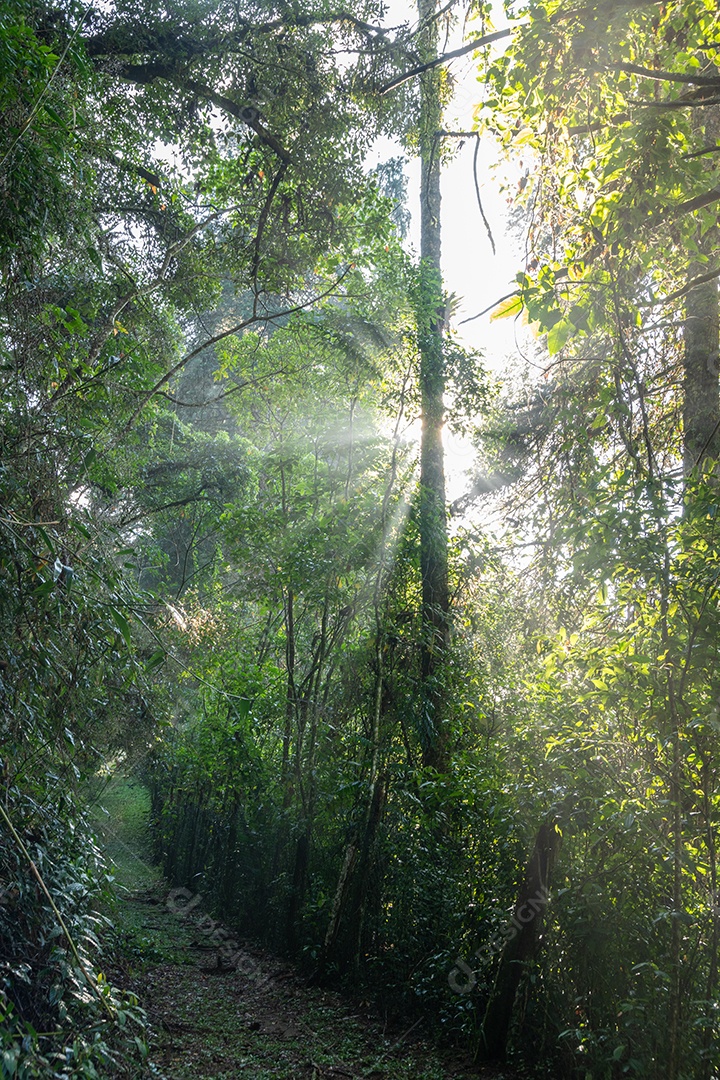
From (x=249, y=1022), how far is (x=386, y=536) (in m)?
4.66

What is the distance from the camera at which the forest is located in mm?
3316

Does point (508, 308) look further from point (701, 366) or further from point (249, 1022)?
point (249, 1022)

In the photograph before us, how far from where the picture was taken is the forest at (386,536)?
332cm

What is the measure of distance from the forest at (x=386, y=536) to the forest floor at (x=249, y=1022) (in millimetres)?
138

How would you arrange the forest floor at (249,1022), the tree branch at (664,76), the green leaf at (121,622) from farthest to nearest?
the forest floor at (249,1022)
the green leaf at (121,622)
the tree branch at (664,76)

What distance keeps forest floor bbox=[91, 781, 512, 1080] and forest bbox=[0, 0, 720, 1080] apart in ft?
0.45

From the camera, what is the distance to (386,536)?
27.0ft

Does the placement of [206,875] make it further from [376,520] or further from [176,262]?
[176,262]

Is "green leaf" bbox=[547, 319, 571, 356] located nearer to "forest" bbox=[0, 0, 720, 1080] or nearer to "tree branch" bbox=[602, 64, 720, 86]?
"forest" bbox=[0, 0, 720, 1080]

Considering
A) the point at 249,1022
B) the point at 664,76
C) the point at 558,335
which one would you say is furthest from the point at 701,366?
the point at 249,1022

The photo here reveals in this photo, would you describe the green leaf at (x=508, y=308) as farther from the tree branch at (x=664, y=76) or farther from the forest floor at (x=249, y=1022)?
→ the forest floor at (x=249, y=1022)

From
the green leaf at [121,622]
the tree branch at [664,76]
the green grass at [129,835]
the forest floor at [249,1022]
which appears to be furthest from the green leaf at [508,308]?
the green grass at [129,835]

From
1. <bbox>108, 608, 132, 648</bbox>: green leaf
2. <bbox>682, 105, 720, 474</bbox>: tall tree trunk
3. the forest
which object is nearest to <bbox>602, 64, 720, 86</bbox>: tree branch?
the forest

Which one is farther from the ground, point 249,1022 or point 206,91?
point 206,91
